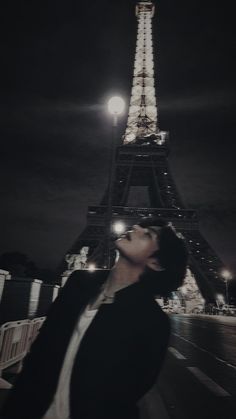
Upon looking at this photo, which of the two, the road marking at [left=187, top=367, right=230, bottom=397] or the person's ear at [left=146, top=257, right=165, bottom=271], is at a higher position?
the person's ear at [left=146, top=257, right=165, bottom=271]

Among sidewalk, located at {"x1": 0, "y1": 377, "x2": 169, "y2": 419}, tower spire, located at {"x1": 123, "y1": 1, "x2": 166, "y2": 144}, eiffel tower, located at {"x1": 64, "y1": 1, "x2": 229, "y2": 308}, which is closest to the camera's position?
sidewalk, located at {"x1": 0, "y1": 377, "x2": 169, "y2": 419}

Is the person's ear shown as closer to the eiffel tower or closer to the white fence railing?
the white fence railing

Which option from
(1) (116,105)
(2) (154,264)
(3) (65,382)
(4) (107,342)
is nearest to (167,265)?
(2) (154,264)

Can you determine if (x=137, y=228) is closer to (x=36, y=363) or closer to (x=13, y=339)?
(x=36, y=363)

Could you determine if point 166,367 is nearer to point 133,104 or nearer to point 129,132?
Answer: point 129,132

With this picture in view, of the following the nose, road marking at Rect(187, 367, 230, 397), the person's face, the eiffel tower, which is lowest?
road marking at Rect(187, 367, 230, 397)

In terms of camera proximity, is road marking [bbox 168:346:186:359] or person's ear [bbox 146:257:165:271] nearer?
person's ear [bbox 146:257:165:271]

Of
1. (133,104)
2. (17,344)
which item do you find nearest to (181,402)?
(17,344)

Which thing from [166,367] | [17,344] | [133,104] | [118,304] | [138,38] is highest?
[138,38]

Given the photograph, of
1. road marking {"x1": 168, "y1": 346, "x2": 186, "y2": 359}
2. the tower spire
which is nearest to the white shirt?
road marking {"x1": 168, "y1": 346, "x2": 186, "y2": 359}
